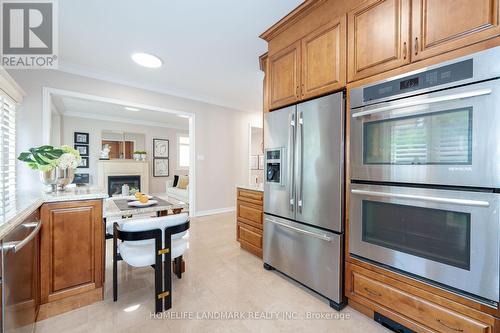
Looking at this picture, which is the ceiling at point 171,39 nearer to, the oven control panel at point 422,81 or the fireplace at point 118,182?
the oven control panel at point 422,81

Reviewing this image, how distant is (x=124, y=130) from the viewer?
23.4 ft

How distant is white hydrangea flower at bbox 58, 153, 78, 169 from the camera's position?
1931 millimetres

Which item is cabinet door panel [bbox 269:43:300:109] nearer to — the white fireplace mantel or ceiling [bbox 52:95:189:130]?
ceiling [bbox 52:95:189:130]

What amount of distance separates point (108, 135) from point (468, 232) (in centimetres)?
811

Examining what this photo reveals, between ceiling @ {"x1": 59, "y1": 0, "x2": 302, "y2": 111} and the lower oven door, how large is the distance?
1926mm

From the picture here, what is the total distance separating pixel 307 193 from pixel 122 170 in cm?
665

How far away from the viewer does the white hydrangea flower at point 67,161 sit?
193 cm

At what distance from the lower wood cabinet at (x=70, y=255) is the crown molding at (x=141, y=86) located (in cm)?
275

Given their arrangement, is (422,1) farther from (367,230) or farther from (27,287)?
(27,287)

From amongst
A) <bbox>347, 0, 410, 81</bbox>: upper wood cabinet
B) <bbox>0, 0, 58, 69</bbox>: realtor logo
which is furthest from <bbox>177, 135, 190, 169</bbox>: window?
<bbox>347, 0, 410, 81</bbox>: upper wood cabinet

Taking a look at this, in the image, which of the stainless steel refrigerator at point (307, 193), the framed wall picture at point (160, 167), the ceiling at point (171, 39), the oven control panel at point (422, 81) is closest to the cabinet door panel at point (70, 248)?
the stainless steel refrigerator at point (307, 193)

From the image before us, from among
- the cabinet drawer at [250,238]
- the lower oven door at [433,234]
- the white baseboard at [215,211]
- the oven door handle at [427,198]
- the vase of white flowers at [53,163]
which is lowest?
the white baseboard at [215,211]

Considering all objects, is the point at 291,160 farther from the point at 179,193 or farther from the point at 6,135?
the point at 179,193

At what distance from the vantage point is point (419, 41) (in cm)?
135
